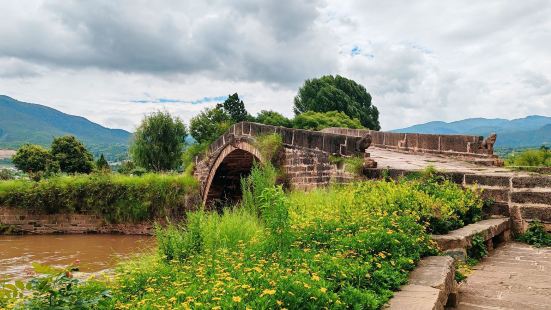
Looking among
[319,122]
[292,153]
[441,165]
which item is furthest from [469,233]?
[319,122]

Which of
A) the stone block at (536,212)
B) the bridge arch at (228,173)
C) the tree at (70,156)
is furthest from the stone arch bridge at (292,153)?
the tree at (70,156)

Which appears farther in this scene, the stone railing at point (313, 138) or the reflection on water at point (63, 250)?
the reflection on water at point (63, 250)

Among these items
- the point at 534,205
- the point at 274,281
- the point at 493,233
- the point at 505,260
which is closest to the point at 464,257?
the point at 505,260

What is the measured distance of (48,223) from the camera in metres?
20.4

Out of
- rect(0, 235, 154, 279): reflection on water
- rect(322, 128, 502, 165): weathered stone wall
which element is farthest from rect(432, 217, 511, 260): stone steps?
rect(0, 235, 154, 279): reflection on water

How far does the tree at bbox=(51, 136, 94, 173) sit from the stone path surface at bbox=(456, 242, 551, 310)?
34160 mm

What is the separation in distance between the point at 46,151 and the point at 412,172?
34915 mm

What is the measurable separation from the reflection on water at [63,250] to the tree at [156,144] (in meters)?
14.5

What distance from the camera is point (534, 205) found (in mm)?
6336

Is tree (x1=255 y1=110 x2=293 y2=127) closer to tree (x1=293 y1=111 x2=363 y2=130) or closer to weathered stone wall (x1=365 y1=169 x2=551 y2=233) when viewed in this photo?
tree (x1=293 y1=111 x2=363 y2=130)

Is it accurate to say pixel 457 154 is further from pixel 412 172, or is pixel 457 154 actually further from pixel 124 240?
pixel 124 240

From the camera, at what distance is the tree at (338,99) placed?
41531mm

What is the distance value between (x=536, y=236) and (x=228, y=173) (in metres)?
13.0

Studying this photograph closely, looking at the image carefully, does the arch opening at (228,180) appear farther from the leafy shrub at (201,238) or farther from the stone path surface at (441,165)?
the leafy shrub at (201,238)
